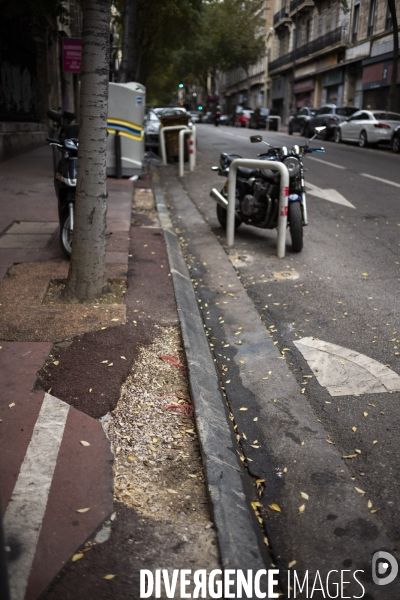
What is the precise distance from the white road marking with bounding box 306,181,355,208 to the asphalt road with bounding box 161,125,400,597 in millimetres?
146

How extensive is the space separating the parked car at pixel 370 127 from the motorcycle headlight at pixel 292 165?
16.0 meters

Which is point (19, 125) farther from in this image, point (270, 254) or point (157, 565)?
point (157, 565)

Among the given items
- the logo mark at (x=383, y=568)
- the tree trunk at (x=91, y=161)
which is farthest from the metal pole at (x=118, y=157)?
the logo mark at (x=383, y=568)

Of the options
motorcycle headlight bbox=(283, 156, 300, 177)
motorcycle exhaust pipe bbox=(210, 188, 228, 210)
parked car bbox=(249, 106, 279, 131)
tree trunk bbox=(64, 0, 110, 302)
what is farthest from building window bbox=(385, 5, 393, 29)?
tree trunk bbox=(64, 0, 110, 302)

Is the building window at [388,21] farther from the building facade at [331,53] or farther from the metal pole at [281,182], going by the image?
the metal pole at [281,182]

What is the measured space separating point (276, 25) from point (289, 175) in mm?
54677

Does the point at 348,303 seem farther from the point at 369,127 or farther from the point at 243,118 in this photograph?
the point at 243,118

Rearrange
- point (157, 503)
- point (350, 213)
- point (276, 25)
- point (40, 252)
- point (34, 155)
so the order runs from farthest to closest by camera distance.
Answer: point (276, 25), point (34, 155), point (350, 213), point (40, 252), point (157, 503)

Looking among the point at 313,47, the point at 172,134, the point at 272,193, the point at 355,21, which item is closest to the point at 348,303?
the point at 272,193

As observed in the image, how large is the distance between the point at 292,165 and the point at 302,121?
24.9 metres

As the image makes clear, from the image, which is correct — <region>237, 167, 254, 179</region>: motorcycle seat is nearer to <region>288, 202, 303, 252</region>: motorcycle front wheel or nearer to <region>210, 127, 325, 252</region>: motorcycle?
<region>210, 127, 325, 252</region>: motorcycle

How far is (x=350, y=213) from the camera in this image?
9281 mm

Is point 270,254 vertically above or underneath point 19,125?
underneath

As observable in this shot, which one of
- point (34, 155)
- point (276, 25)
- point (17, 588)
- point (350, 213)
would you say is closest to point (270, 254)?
point (350, 213)
